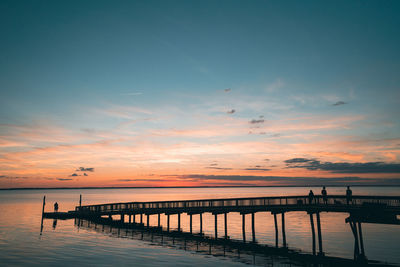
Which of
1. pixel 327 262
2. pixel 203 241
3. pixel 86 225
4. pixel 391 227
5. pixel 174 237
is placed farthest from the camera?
pixel 391 227

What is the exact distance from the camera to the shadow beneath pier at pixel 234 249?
29.3 m

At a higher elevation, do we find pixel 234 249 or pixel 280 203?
pixel 280 203

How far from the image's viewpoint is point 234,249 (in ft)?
116

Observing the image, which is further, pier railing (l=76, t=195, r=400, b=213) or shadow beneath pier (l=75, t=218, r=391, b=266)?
pier railing (l=76, t=195, r=400, b=213)

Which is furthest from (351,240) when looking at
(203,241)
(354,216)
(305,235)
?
(203,241)

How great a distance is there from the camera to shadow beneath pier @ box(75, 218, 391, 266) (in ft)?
96.2

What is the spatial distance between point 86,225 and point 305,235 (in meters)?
37.9

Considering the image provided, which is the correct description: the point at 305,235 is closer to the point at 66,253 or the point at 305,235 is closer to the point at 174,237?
the point at 174,237

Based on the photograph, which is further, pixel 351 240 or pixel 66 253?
pixel 351 240

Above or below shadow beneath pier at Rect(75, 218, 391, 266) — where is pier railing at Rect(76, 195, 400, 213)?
above

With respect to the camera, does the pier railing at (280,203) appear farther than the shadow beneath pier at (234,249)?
Yes

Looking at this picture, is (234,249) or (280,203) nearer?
(234,249)

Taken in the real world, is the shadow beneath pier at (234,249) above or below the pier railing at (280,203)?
below

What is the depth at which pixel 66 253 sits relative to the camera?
1273 inches
